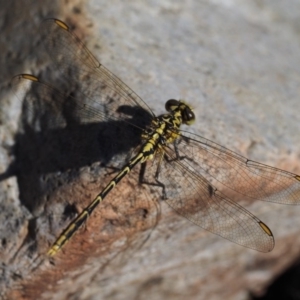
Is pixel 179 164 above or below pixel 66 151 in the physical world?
above

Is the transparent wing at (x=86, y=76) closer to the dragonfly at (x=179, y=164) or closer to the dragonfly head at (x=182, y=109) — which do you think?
the dragonfly at (x=179, y=164)

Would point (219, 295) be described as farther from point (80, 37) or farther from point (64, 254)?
point (80, 37)

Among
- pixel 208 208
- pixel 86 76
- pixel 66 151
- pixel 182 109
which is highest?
pixel 182 109

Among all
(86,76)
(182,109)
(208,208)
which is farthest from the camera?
(86,76)

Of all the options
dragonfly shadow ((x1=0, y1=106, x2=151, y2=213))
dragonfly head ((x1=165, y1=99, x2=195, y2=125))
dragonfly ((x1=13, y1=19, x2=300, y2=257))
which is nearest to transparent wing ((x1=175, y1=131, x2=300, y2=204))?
dragonfly ((x1=13, y1=19, x2=300, y2=257))

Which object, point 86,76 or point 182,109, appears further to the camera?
point 86,76

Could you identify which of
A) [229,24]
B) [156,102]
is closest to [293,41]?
[229,24]

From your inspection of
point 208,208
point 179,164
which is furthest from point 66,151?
point 208,208

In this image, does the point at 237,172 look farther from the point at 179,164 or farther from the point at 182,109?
the point at 182,109
